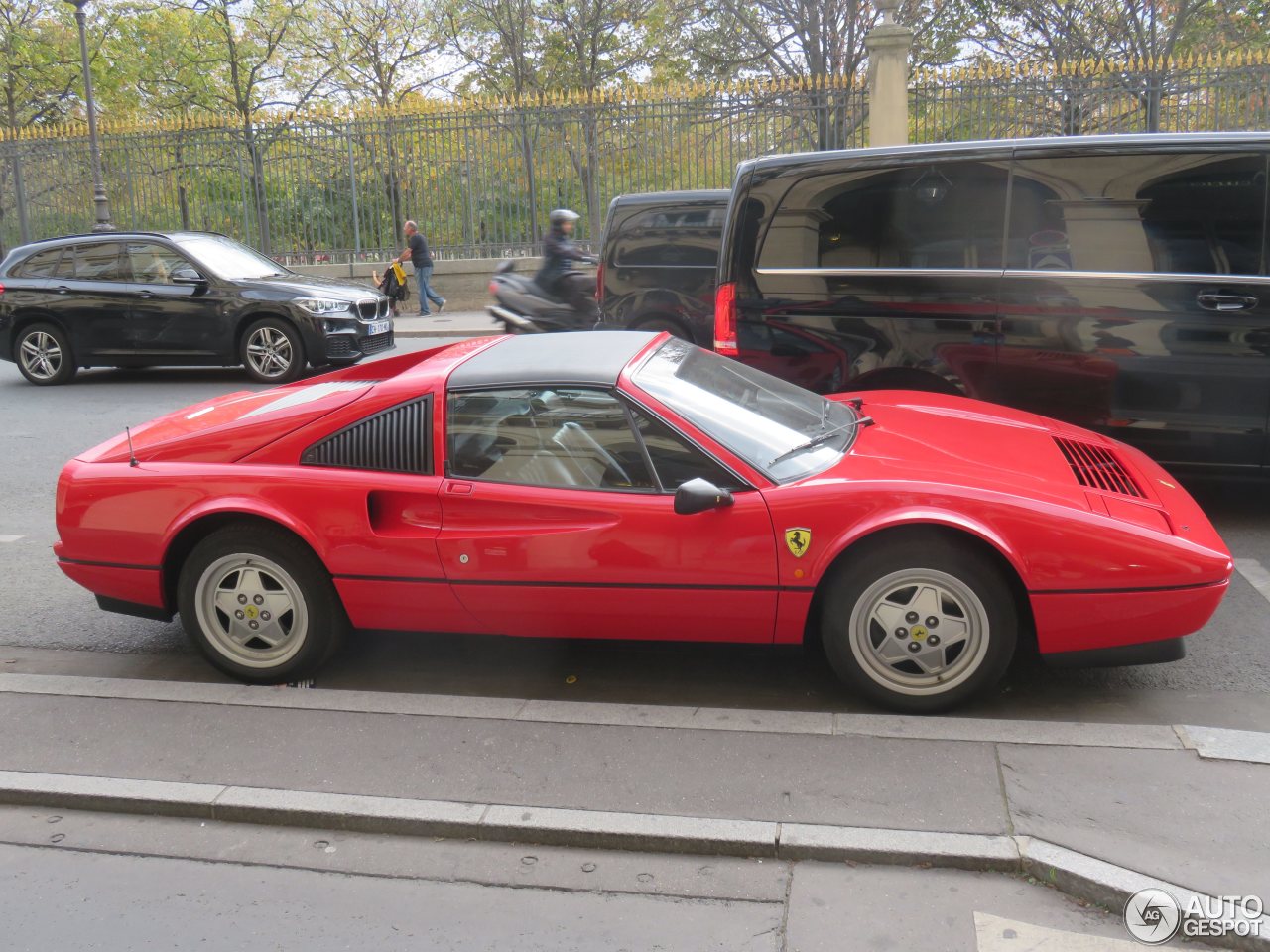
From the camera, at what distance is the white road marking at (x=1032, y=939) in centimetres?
279

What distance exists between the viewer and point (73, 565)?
181 inches

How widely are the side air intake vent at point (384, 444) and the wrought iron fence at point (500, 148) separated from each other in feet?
48.4

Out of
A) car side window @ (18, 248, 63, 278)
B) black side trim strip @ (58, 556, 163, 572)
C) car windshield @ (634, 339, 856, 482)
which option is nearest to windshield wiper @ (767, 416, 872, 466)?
car windshield @ (634, 339, 856, 482)

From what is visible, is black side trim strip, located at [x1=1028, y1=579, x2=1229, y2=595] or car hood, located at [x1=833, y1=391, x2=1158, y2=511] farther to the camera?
car hood, located at [x1=833, y1=391, x2=1158, y2=511]

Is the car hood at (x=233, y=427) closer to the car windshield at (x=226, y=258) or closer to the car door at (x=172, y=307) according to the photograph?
the car door at (x=172, y=307)

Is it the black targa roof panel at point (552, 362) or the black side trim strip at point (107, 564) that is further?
the black side trim strip at point (107, 564)

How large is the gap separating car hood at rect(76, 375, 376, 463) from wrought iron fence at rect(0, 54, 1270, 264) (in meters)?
14.4

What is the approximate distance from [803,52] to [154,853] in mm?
26127

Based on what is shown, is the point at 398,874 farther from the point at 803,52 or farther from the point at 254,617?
the point at 803,52

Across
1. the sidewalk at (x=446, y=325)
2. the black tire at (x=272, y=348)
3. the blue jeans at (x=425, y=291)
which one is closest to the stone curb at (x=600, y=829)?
the black tire at (x=272, y=348)

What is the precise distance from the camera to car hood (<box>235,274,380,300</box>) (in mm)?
12102

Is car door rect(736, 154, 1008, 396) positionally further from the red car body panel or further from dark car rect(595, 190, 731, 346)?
dark car rect(595, 190, 731, 346)

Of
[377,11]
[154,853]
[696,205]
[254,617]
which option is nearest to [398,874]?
[154,853]

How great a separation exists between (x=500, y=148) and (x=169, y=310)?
8.87 m
